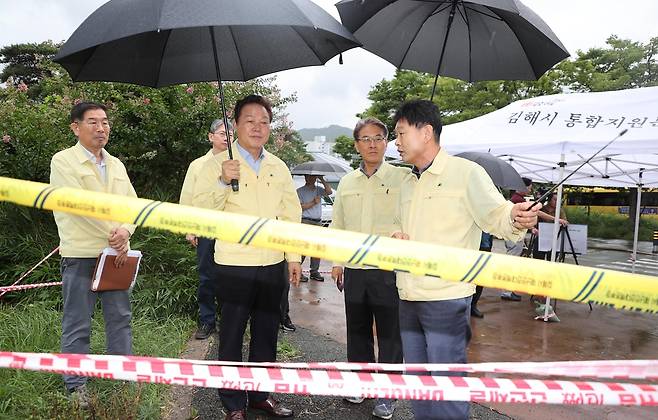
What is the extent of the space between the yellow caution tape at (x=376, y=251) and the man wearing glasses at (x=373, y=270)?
168 centimetres

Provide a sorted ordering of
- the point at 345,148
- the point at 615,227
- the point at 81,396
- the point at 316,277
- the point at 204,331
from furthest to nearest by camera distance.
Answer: the point at 345,148
the point at 615,227
the point at 316,277
the point at 204,331
the point at 81,396

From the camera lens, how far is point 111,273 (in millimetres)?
2895

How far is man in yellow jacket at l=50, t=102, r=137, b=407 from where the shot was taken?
2.86 m

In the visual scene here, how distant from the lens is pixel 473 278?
143 centimetres

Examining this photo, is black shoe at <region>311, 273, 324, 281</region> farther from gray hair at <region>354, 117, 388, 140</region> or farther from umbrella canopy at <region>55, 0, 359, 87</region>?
umbrella canopy at <region>55, 0, 359, 87</region>

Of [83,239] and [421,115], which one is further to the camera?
[83,239]

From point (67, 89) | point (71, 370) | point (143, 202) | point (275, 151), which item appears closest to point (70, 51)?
point (143, 202)

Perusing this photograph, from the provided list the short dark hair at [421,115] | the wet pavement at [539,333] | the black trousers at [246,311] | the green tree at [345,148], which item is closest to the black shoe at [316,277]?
the wet pavement at [539,333]

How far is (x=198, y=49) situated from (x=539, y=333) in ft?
16.5

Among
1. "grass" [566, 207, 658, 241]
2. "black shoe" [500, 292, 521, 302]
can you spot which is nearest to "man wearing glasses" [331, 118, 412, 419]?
"black shoe" [500, 292, 521, 302]

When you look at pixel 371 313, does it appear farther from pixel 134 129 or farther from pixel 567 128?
pixel 134 129

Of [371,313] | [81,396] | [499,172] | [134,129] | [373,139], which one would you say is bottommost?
[81,396]

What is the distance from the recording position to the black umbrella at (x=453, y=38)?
9.86 ft

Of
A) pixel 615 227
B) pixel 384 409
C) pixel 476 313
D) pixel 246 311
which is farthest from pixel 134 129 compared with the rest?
pixel 615 227
